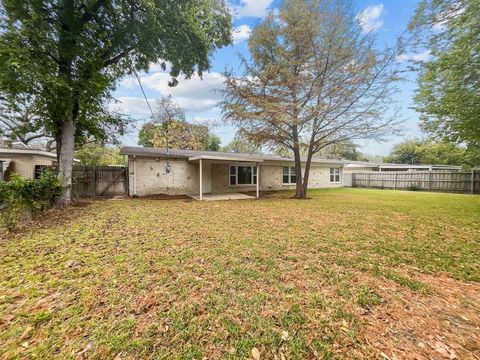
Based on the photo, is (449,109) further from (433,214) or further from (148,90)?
(148,90)

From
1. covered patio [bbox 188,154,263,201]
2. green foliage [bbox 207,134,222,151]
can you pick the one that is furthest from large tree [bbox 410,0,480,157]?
green foliage [bbox 207,134,222,151]

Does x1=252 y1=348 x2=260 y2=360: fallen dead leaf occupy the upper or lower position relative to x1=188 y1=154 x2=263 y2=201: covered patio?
lower

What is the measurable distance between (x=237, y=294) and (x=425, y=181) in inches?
891

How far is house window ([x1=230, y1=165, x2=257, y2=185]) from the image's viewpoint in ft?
51.2

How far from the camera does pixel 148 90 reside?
11266mm

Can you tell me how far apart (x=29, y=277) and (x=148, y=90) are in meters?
10.3

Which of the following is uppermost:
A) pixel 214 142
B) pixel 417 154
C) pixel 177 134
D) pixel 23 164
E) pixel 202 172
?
pixel 214 142

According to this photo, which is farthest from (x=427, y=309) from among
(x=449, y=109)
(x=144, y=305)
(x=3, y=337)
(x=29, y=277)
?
(x=449, y=109)

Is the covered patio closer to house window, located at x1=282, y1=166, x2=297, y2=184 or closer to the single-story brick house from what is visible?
the single-story brick house

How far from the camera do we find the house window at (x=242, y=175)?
15599mm

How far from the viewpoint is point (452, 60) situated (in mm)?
6133

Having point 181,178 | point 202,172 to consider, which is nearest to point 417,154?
point 202,172

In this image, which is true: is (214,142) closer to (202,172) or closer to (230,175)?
(230,175)

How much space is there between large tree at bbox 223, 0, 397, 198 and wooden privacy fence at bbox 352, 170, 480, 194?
11.8 metres
